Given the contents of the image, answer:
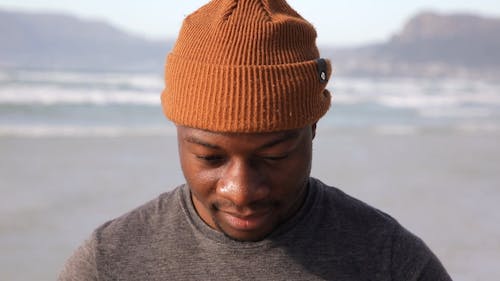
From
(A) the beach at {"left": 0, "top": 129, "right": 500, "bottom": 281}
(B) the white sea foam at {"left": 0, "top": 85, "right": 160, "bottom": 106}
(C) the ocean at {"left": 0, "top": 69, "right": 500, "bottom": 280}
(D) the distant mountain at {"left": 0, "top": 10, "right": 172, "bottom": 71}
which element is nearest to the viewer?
(A) the beach at {"left": 0, "top": 129, "right": 500, "bottom": 281}

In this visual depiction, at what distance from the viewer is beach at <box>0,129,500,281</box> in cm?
522

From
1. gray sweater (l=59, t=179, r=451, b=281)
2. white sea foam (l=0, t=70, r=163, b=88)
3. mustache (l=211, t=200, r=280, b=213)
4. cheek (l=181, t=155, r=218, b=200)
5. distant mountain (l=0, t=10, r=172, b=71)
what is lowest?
distant mountain (l=0, t=10, r=172, b=71)

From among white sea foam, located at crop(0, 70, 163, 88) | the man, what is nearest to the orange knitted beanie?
the man

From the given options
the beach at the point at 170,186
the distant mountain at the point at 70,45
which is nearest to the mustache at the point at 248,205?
the beach at the point at 170,186

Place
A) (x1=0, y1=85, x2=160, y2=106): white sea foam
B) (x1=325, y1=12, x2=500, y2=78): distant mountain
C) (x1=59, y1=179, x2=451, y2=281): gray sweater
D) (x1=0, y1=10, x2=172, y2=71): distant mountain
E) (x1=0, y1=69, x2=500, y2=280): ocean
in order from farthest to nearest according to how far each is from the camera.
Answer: (x1=325, y1=12, x2=500, y2=78): distant mountain < (x1=0, y1=10, x2=172, y2=71): distant mountain < (x1=0, y1=85, x2=160, y2=106): white sea foam < (x1=0, y1=69, x2=500, y2=280): ocean < (x1=59, y1=179, x2=451, y2=281): gray sweater

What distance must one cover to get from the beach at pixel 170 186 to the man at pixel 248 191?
318cm

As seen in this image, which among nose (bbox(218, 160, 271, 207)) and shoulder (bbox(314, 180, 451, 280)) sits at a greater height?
nose (bbox(218, 160, 271, 207))

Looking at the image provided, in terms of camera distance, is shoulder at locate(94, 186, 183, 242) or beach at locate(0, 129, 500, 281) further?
beach at locate(0, 129, 500, 281)

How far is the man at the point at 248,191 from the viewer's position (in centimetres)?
159

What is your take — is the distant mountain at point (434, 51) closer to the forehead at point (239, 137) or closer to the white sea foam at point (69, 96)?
the white sea foam at point (69, 96)

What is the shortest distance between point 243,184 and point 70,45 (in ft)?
130

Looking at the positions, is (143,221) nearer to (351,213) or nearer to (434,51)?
(351,213)

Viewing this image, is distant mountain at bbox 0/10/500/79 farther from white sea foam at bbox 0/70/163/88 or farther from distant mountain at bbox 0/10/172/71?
white sea foam at bbox 0/70/163/88

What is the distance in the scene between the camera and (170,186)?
6781 mm
